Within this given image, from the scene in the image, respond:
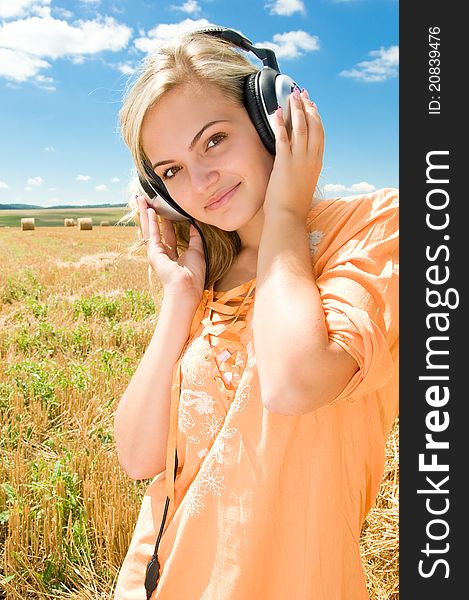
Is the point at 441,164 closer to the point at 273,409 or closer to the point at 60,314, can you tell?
the point at 273,409

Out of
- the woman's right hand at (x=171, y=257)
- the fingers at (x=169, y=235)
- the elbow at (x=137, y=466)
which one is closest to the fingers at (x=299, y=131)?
the woman's right hand at (x=171, y=257)

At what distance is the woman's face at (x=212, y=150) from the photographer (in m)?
1.70

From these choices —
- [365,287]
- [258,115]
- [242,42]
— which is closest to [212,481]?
[365,287]

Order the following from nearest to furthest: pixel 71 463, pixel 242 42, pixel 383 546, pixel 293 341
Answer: pixel 293 341, pixel 242 42, pixel 383 546, pixel 71 463

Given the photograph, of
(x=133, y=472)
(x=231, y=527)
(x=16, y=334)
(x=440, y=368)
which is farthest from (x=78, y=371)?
(x=440, y=368)

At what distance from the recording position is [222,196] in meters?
1.73

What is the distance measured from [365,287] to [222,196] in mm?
511

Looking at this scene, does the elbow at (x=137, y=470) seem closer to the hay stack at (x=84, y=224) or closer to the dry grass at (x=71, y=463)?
the dry grass at (x=71, y=463)

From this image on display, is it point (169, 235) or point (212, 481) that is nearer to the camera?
point (212, 481)

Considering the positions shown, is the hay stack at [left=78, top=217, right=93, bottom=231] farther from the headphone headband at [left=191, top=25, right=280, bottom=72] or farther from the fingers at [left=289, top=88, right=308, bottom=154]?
the fingers at [left=289, top=88, right=308, bottom=154]

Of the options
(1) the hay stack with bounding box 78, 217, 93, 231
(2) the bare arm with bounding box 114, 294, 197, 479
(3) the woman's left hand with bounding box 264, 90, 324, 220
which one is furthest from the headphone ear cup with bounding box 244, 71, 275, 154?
(1) the hay stack with bounding box 78, 217, 93, 231

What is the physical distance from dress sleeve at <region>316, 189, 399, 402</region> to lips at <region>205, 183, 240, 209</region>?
0.31 metres

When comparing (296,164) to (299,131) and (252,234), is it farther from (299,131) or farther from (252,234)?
(252,234)

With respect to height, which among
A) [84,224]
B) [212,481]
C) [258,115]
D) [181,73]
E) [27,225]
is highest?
[84,224]
